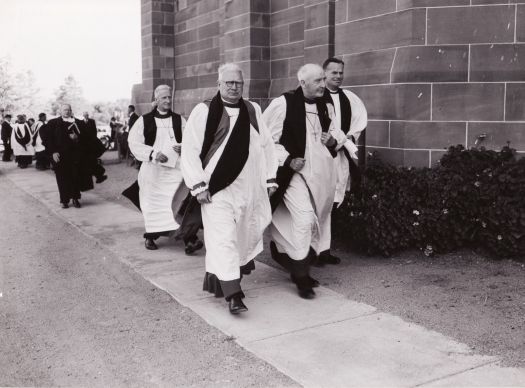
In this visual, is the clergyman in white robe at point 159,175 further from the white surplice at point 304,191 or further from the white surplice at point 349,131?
the white surplice at point 304,191

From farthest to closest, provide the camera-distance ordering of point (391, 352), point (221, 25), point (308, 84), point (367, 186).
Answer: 1. point (221, 25)
2. point (367, 186)
3. point (308, 84)
4. point (391, 352)

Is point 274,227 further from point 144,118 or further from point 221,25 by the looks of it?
point 221,25

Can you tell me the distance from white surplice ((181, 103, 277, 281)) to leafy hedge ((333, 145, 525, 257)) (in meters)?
1.69

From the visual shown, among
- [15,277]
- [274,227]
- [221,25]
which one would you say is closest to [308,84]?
[274,227]

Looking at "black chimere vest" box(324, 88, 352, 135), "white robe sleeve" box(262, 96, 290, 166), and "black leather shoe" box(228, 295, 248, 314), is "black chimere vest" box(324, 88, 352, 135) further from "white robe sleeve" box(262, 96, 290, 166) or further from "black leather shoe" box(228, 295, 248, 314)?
"black leather shoe" box(228, 295, 248, 314)

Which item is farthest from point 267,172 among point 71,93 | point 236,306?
point 71,93

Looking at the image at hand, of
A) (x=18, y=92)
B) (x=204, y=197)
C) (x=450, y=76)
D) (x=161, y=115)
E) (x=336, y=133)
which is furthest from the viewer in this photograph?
(x=18, y=92)

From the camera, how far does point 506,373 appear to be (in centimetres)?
410

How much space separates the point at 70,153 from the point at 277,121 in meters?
7.03

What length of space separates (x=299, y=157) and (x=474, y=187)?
200 cm

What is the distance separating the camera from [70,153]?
12.2 m

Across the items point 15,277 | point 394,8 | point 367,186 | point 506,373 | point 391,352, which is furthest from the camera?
point 394,8

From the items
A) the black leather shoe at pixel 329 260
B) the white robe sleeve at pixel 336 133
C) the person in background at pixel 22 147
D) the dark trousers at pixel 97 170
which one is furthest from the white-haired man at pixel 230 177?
the person in background at pixel 22 147

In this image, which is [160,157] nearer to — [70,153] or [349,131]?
[349,131]
